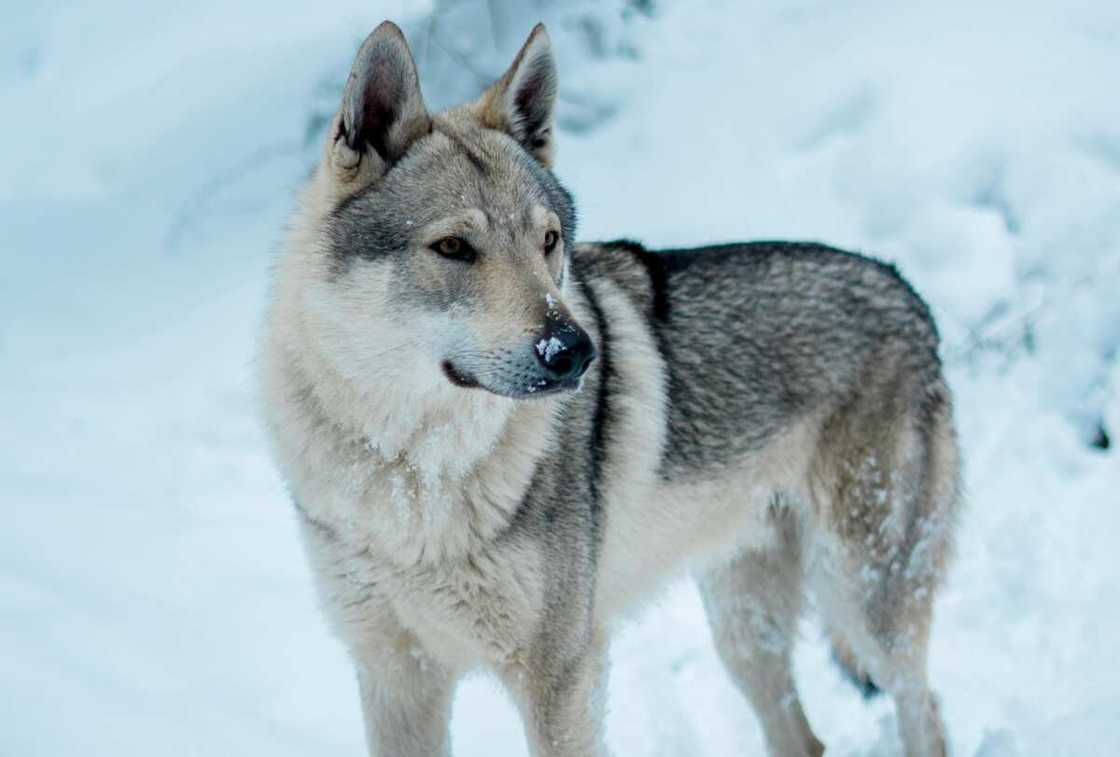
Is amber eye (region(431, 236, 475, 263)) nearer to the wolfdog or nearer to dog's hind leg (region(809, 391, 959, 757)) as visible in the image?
the wolfdog

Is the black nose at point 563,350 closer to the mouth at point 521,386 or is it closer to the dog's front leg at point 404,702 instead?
the mouth at point 521,386

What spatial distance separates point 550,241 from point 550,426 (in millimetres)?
477

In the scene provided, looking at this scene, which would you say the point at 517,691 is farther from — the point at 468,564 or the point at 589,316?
the point at 589,316

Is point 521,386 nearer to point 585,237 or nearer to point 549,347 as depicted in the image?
point 549,347

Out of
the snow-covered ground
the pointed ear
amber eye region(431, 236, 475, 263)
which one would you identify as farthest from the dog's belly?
the pointed ear

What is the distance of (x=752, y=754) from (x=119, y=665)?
86.6 inches

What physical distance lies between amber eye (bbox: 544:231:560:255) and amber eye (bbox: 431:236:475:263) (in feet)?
0.72

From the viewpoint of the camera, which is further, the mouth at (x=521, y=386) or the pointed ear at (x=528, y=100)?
the pointed ear at (x=528, y=100)

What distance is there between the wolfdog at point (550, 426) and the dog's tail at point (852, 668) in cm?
2

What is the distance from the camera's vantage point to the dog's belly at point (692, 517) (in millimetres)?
3260

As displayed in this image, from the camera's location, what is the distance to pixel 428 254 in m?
2.67

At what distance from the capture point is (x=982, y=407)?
18.5ft

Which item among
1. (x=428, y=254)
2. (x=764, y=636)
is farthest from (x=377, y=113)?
(x=764, y=636)

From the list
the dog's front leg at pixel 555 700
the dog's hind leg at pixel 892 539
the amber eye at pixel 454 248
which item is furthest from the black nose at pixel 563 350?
the dog's hind leg at pixel 892 539
